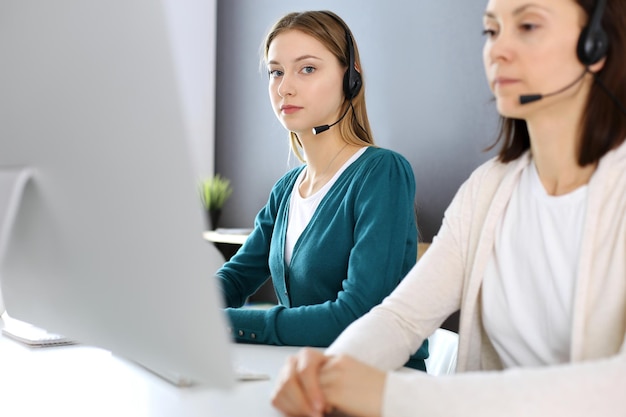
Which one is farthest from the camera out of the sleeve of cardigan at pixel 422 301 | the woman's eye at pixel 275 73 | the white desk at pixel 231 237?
the white desk at pixel 231 237

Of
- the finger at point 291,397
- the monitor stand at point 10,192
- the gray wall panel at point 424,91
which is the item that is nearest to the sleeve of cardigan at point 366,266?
the finger at point 291,397

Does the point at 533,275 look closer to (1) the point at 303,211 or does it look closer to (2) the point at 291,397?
(2) the point at 291,397

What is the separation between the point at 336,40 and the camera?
1.69 m

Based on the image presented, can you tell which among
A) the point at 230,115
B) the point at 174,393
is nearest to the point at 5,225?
the point at 174,393

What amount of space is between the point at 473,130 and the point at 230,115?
6.45ft

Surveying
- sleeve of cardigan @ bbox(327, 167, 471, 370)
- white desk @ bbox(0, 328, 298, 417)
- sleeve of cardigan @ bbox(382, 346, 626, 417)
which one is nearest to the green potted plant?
white desk @ bbox(0, 328, 298, 417)

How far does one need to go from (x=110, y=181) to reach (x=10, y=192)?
139 mm

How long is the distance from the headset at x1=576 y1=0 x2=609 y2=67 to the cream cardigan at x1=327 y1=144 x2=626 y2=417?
130mm

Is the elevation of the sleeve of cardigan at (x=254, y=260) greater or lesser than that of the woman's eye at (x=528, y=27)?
lesser

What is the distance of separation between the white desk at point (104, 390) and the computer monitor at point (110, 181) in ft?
0.65

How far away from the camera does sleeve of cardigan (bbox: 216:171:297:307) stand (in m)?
1.73

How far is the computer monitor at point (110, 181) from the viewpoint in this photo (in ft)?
1.78

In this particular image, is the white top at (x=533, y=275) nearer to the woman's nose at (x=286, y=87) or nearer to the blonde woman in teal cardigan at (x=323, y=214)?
the blonde woman in teal cardigan at (x=323, y=214)

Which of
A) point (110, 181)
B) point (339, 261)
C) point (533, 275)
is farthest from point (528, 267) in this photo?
point (110, 181)
